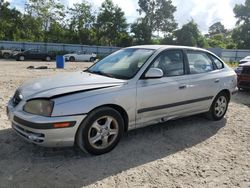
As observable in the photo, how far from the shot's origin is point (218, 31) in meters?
103

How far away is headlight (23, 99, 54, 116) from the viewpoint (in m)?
3.47

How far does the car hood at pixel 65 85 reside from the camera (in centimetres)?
364

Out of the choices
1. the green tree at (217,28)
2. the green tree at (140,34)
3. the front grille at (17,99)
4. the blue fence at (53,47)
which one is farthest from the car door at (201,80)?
the green tree at (217,28)

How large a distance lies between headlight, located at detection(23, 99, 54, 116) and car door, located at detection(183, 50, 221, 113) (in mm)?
2517

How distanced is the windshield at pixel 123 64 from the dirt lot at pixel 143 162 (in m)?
1.11

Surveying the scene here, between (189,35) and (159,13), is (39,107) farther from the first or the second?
(159,13)

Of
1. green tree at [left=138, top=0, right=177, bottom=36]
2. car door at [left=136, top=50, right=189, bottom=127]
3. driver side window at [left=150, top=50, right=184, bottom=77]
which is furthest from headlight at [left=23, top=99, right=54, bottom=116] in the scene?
green tree at [left=138, top=0, right=177, bottom=36]

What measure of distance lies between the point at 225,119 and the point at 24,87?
417 centimetres

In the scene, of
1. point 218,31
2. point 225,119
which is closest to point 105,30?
point 225,119

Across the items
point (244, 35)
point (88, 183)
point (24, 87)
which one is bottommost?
point (88, 183)

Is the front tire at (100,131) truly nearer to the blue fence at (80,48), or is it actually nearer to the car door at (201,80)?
the car door at (201,80)

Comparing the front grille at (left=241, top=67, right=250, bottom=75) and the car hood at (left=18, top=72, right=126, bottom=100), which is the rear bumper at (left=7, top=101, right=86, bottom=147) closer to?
the car hood at (left=18, top=72, right=126, bottom=100)

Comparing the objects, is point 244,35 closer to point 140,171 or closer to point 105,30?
point 105,30

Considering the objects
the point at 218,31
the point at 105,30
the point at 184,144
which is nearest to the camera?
the point at 184,144
